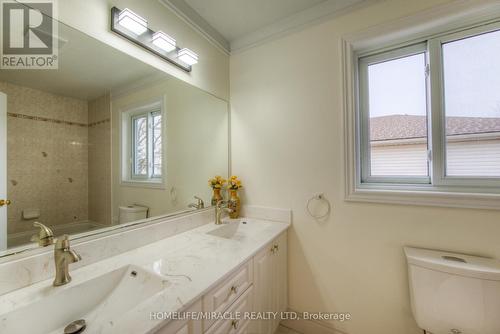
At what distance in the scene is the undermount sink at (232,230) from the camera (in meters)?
1.54

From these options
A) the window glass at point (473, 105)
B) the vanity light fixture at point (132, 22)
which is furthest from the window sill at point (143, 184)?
the window glass at point (473, 105)

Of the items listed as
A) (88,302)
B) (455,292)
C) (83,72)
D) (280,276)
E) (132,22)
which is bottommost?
(280,276)

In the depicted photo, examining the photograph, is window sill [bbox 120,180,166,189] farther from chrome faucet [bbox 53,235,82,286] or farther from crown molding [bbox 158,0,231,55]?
crown molding [bbox 158,0,231,55]

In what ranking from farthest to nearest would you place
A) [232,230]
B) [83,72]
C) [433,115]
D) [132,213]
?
[232,230] → [433,115] → [132,213] → [83,72]

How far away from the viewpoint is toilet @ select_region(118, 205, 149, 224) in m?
1.11

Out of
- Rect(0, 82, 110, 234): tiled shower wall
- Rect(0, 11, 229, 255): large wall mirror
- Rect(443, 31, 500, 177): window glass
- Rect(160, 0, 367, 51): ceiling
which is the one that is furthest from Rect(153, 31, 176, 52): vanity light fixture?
Rect(443, 31, 500, 177): window glass

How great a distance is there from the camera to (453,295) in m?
1.00

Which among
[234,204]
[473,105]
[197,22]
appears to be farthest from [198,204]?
[473,105]

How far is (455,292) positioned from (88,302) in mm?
1682

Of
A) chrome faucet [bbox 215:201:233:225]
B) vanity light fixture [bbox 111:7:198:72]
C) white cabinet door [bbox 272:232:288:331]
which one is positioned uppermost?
vanity light fixture [bbox 111:7:198:72]

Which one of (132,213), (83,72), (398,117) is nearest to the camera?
(83,72)

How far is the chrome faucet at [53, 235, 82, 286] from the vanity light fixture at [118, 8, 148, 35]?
1.06m

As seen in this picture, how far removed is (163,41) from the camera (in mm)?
1228

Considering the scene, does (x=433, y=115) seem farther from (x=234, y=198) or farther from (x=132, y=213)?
(x=132, y=213)
